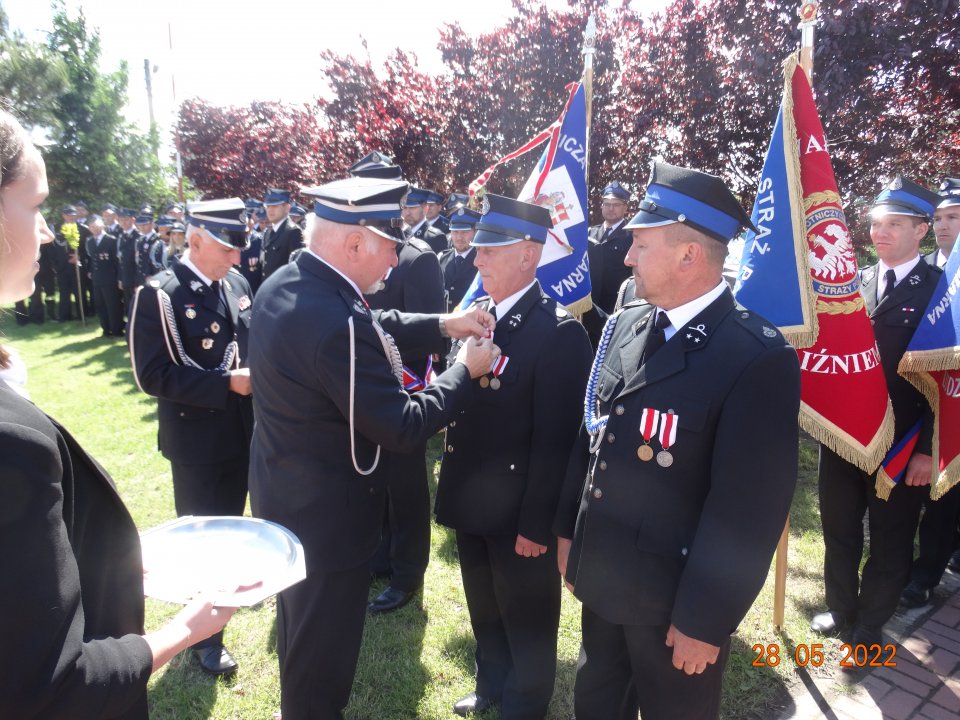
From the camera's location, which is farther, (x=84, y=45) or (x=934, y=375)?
(x=84, y=45)

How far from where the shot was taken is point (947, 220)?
14.1 feet

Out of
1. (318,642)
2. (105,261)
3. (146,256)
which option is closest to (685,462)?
(318,642)

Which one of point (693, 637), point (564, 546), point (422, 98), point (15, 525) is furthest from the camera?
point (422, 98)

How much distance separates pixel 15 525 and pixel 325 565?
5.13ft

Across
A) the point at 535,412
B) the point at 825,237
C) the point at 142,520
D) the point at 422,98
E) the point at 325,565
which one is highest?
the point at 422,98

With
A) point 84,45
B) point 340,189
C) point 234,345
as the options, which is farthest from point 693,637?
point 84,45

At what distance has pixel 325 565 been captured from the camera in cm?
246

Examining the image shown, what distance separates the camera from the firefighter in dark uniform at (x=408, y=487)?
162 inches

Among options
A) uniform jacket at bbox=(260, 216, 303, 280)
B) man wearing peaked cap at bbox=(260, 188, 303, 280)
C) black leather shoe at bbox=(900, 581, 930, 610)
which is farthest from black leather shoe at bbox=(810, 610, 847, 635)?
uniform jacket at bbox=(260, 216, 303, 280)

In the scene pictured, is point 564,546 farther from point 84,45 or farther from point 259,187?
point 84,45

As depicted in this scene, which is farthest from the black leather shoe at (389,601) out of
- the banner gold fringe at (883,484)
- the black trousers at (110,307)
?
the black trousers at (110,307)

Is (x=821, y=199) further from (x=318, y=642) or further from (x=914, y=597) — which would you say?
(x=318, y=642)

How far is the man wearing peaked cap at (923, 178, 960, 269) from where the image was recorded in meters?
4.28

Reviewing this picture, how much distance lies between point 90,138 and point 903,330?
90.2 ft
